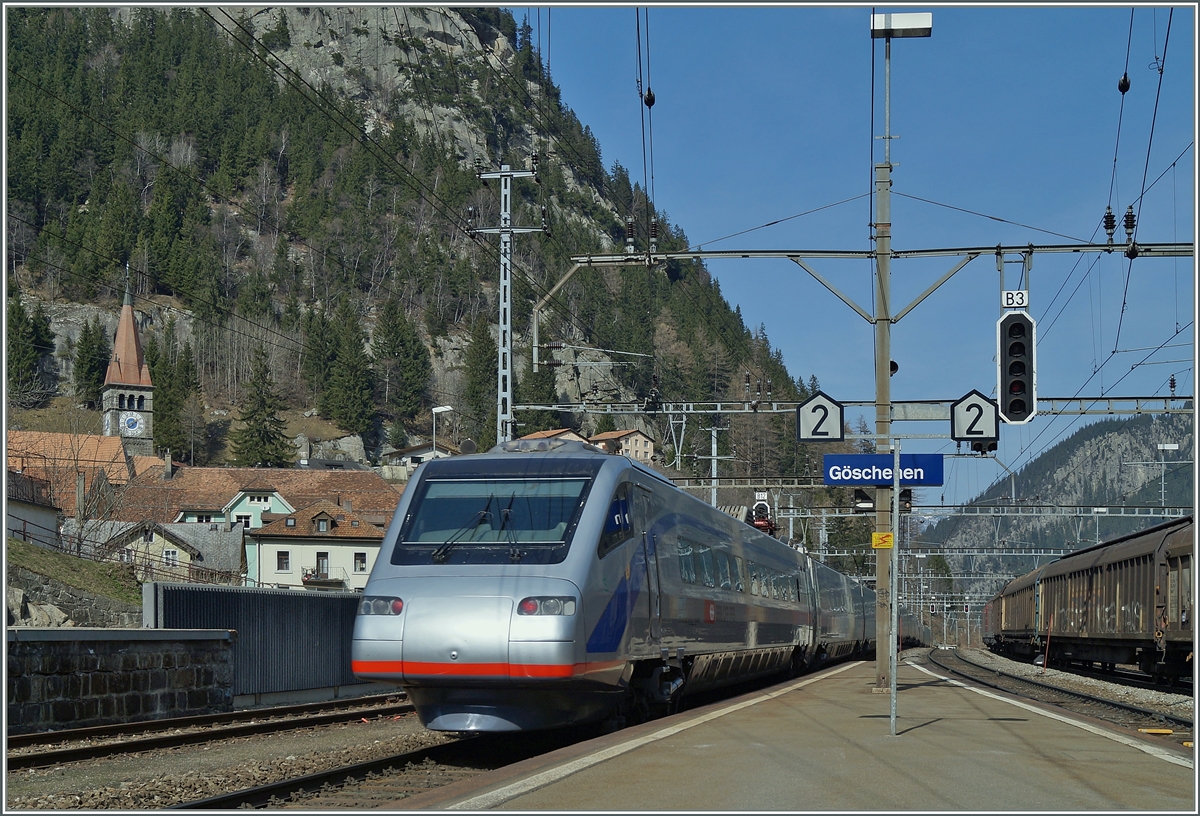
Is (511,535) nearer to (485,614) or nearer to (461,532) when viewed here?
(461,532)

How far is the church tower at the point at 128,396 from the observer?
12231cm

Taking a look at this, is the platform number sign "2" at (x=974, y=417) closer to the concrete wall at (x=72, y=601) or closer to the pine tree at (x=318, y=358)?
the concrete wall at (x=72, y=601)

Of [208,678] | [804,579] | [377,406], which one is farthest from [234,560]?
[377,406]

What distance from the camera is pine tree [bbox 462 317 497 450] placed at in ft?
445

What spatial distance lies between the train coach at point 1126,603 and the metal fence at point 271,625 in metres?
14.2

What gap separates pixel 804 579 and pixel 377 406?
125976 mm

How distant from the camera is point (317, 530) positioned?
73.6m

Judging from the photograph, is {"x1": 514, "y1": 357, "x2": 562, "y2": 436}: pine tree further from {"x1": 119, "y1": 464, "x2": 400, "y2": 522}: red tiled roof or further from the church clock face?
the church clock face

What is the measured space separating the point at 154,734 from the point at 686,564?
6657 millimetres

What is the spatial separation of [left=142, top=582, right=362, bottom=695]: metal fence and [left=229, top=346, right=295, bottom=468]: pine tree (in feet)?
339

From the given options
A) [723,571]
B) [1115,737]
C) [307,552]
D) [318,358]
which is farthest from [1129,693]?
[318,358]

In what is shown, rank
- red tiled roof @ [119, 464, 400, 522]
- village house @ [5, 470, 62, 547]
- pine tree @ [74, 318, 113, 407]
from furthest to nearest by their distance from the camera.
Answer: pine tree @ [74, 318, 113, 407], red tiled roof @ [119, 464, 400, 522], village house @ [5, 470, 62, 547]

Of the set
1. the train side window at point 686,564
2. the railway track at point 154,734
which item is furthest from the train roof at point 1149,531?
the railway track at point 154,734

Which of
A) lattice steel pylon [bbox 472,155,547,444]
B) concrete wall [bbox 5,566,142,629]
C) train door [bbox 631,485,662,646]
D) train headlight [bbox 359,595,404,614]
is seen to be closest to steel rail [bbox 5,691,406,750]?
train headlight [bbox 359,595,404,614]
